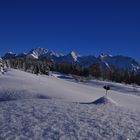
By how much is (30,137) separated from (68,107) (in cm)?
667

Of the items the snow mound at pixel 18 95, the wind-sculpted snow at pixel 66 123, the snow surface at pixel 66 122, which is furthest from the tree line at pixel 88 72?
the wind-sculpted snow at pixel 66 123

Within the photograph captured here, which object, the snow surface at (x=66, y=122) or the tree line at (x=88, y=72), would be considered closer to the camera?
the snow surface at (x=66, y=122)

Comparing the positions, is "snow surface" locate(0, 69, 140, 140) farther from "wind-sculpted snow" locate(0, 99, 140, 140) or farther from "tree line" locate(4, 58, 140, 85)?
"tree line" locate(4, 58, 140, 85)

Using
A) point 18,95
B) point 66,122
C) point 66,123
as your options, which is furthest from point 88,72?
point 66,123

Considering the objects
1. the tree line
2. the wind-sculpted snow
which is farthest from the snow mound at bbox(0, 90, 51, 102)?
the tree line

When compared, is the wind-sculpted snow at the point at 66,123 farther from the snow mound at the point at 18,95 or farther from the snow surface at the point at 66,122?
the snow mound at the point at 18,95

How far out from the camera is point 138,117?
60.8 ft

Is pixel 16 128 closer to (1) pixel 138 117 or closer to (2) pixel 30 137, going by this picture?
(2) pixel 30 137

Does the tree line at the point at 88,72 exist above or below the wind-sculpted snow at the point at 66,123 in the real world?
above

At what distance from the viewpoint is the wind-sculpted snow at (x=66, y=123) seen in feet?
47.1

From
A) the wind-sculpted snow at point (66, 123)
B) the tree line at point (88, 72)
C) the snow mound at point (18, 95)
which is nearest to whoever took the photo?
the wind-sculpted snow at point (66, 123)

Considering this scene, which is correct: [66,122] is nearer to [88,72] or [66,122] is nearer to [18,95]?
[18,95]

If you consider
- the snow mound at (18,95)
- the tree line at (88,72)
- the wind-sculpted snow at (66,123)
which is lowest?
the wind-sculpted snow at (66,123)

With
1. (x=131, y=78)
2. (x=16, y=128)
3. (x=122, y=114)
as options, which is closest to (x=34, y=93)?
(x=122, y=114)
